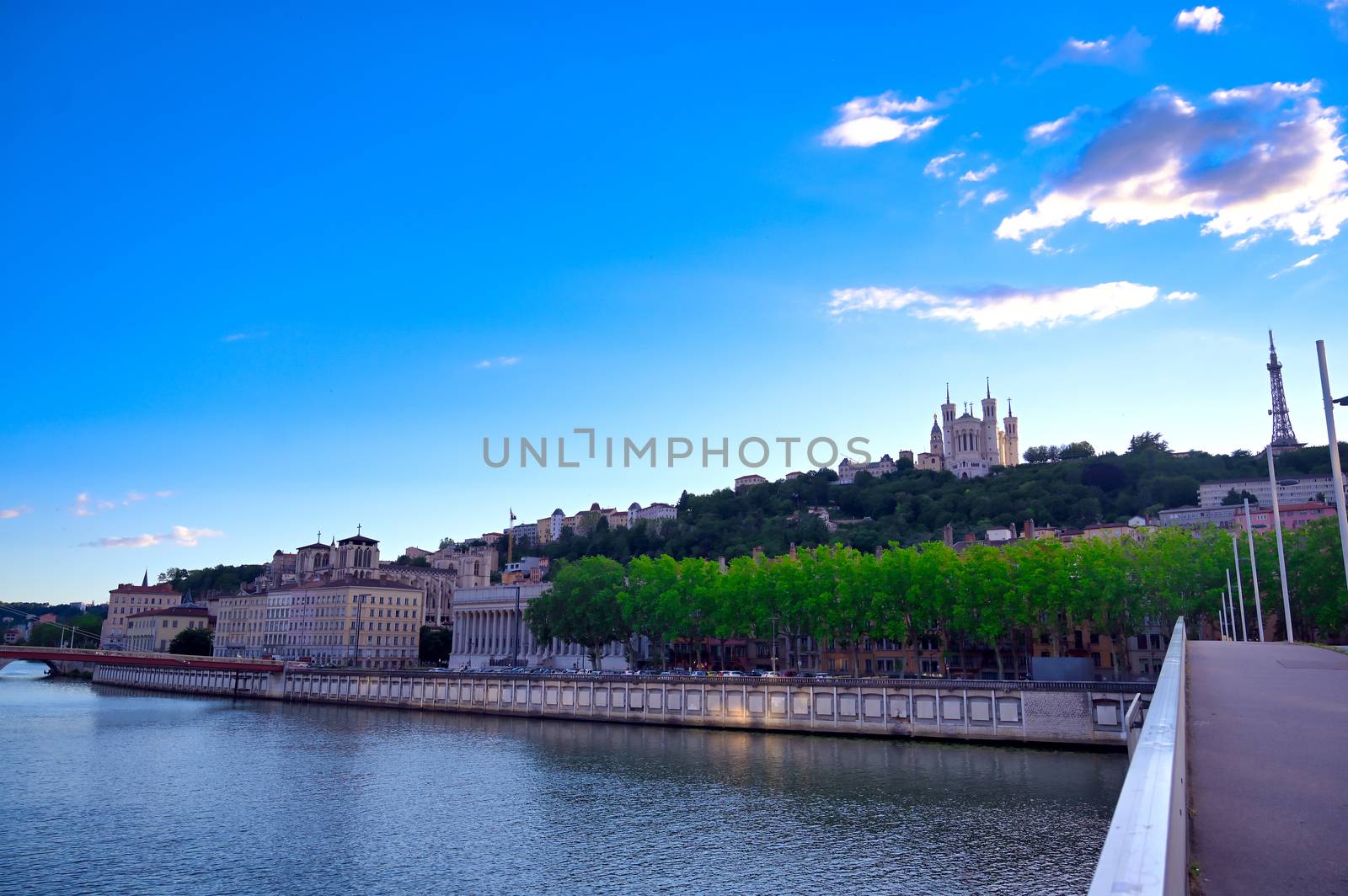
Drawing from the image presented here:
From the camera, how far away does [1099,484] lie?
572ft

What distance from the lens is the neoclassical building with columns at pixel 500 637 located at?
13712cm

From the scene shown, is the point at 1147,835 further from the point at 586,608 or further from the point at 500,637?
the point at 500,637

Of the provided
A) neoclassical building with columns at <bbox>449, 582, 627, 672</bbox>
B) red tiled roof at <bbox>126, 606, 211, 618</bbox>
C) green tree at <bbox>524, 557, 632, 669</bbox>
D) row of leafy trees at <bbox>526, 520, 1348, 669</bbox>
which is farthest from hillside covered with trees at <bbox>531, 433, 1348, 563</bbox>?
red tiled roof at <bbox>126, 606, 211, 618</bbox>

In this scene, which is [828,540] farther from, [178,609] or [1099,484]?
[178,609]

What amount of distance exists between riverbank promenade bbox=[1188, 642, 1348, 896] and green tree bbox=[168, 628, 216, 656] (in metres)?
171

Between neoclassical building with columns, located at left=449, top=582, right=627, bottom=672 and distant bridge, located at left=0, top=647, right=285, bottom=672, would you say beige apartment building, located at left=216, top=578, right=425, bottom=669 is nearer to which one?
neoclassical building with columns, located at left=449, top=582, right=627, bottom=672

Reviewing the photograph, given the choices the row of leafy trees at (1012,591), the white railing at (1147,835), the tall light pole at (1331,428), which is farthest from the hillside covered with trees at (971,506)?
the white railing at (1147,835)

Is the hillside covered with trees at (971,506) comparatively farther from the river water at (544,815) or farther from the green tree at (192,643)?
the river water at (544,815)

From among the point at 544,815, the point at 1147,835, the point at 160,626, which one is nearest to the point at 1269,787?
the point at 1147,835

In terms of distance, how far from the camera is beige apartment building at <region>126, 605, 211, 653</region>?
175375 millimetres

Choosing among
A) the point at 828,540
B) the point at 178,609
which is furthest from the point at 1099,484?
the point at 178,609

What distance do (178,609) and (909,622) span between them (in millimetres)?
153534

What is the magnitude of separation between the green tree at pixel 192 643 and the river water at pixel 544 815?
10051 cm

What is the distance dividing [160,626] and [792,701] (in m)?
150
